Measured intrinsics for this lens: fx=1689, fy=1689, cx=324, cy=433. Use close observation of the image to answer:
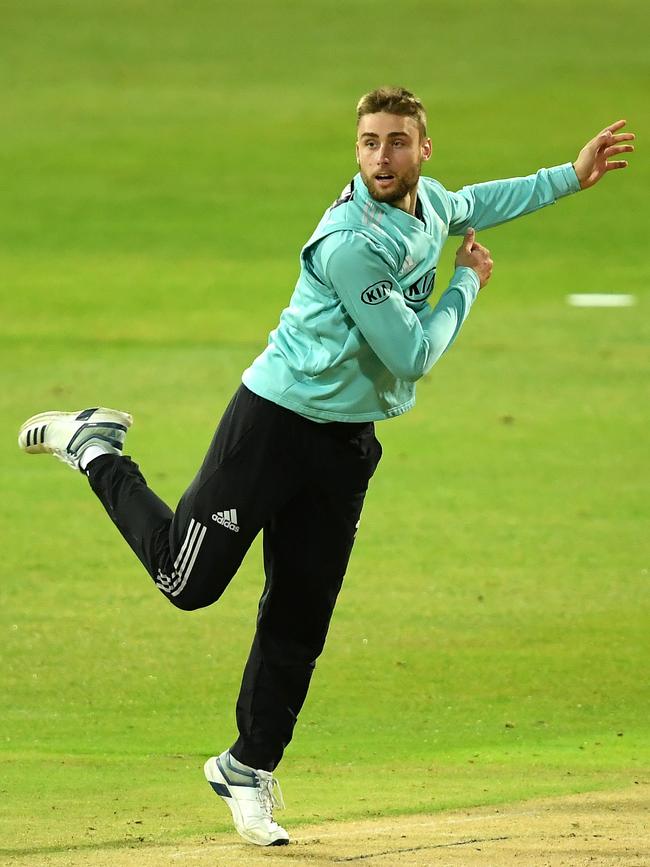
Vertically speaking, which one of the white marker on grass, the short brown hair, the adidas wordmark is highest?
the short brown hair

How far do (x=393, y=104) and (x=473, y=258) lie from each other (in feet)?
2.14

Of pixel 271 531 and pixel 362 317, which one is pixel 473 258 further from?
pixel 271 531

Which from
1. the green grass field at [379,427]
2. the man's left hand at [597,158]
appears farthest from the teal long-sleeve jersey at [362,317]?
the green grass field at [379,427]

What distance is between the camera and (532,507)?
33.5ft

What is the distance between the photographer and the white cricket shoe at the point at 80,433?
20.0 feet

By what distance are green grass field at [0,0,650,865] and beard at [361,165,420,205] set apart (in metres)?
2.14

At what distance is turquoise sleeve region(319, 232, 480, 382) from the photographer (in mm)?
5027

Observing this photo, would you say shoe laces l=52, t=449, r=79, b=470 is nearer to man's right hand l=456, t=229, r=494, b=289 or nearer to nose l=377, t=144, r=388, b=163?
man's right hand l=456, t=229, r=494, b=289

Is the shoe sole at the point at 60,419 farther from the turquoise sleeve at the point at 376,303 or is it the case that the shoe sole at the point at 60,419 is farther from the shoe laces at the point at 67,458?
the turquoise sleeve at the point at 376,303

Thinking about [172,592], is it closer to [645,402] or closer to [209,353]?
[645,402]

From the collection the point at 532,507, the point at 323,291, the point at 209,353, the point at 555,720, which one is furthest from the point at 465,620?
the point at 209,353

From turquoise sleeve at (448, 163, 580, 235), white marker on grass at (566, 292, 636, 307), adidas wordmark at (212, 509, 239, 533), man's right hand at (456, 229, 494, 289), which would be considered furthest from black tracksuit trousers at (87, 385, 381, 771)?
white marker on grass at (566, 292, 636, 307)

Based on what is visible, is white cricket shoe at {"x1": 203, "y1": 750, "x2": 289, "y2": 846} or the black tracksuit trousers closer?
the black tracksuit trousers

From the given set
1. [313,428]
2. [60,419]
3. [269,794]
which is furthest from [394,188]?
[269,794]
